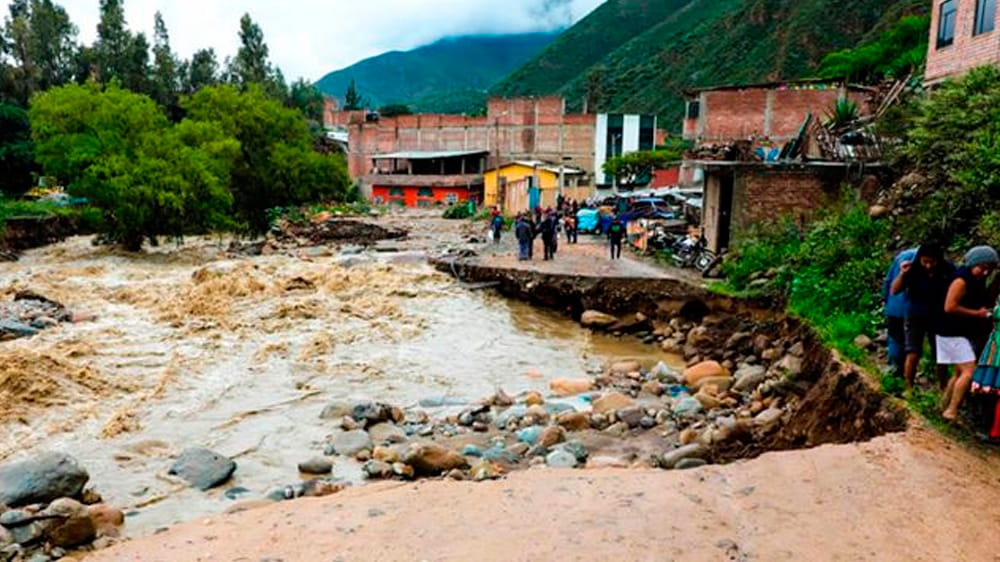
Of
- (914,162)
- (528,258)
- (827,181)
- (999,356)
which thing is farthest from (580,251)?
(999,356)

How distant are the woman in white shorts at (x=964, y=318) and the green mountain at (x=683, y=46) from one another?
2165 inches

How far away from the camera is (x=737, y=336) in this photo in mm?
13469

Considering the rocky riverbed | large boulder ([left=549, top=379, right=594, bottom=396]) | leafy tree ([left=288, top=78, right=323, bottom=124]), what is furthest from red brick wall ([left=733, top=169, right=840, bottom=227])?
leafy tree ([left=288, top=78, right=323, bottom=124])

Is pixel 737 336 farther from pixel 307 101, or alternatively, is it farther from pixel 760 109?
pixel 307 101

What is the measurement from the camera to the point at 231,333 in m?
15.4

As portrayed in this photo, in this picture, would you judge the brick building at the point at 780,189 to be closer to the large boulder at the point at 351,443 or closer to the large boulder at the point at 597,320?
the large boulder at the point at 597,320

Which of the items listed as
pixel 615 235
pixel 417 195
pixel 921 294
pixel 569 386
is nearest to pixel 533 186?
pixel 417 195

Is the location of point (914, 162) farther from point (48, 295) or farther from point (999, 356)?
point (48, 295)

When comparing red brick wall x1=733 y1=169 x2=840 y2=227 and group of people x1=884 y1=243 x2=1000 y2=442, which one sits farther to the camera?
red brick wall x1=733 y1=169 x2=840 y2=227

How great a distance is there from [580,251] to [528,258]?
7.42 ft

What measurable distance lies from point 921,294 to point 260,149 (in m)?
37.3

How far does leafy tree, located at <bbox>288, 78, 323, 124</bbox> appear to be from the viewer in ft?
264

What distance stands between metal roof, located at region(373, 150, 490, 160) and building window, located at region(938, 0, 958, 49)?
37.9 m

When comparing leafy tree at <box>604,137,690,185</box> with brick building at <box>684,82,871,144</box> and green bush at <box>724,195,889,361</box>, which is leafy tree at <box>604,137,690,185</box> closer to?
brick building at <box>684,82,871,144</box>
